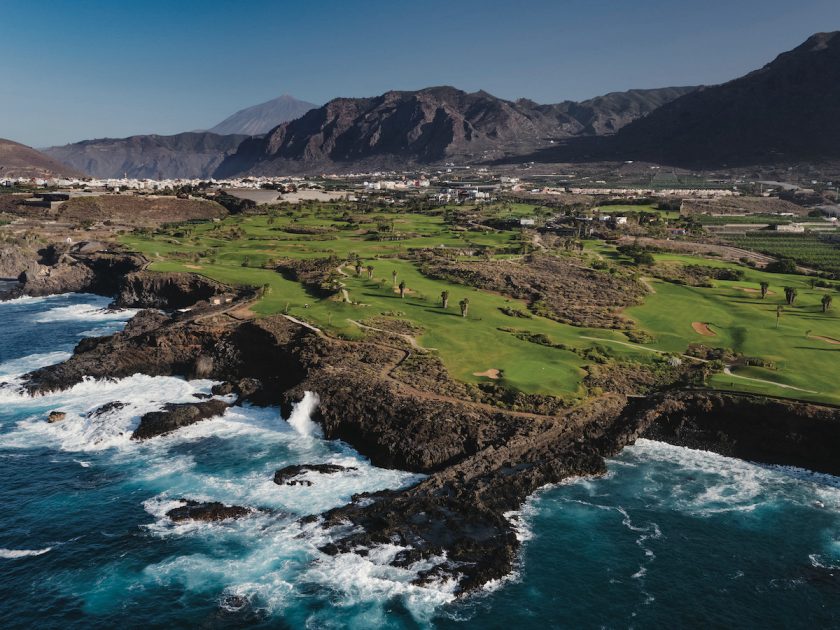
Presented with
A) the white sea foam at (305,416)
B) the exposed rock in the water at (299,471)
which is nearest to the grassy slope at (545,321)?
the white sea foam at (305,416)

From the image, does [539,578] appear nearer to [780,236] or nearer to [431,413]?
[431,413]

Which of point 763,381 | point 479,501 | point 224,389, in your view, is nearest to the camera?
point 479,501

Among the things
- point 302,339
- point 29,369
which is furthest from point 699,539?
point 29,369

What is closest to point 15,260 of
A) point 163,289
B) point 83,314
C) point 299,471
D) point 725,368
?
point 83,314

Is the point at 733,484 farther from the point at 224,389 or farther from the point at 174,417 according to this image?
the point at 174,417

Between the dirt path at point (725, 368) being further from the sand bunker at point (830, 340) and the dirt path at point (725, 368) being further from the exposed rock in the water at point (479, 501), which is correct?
the sand bunker at point (830, 340)
